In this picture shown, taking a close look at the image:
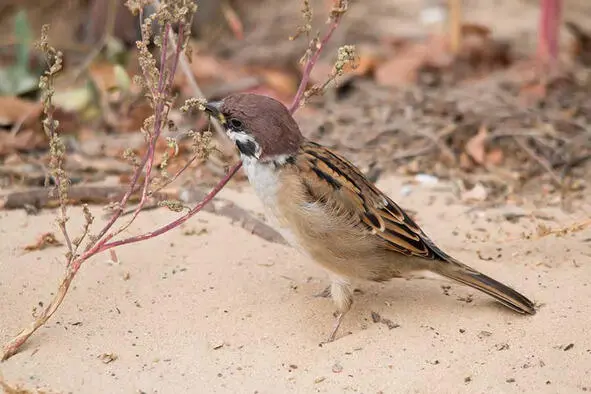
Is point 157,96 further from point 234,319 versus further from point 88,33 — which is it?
point 88,33

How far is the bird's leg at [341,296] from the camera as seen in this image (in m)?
4.13

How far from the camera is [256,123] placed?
159 inches

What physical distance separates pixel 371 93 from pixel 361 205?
3.07 m

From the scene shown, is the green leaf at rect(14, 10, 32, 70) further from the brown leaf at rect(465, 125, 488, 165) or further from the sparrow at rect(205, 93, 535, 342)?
the brown leaf at rect(465, 125, 488, 165)

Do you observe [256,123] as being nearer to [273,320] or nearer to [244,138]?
[244,138]

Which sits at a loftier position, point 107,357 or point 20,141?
point 20,141

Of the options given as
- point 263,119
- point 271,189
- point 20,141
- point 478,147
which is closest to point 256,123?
point 263,119

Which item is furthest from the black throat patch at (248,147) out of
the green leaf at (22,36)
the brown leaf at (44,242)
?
the green leaf at (22,36)

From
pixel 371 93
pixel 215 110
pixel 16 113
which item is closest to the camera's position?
pixel 215 110

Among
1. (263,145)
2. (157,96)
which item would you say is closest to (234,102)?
(263,145)

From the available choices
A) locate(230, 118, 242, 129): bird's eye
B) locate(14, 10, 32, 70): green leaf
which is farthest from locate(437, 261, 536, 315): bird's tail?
locate(14, 10, 32, 70): green leaf

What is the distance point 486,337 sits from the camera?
12.9 ft

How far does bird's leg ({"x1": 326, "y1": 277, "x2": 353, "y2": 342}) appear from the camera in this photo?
4133 mm

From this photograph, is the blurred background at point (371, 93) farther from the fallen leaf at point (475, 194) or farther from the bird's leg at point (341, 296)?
the bird's leg at point (341, 296)
